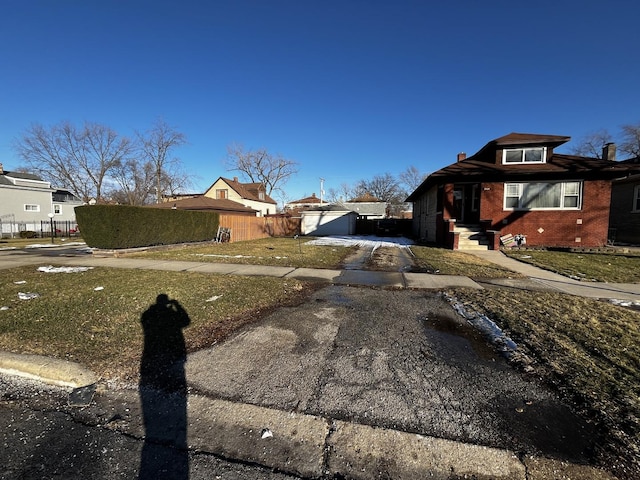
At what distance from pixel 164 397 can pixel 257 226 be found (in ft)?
70.5

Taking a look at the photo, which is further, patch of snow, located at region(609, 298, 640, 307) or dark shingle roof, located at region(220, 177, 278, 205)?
dark shingle roof, located at region(220, 177, 278, 205)

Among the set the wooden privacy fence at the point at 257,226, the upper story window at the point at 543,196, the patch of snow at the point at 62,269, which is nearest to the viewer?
the patch of snow at the point at 62,269

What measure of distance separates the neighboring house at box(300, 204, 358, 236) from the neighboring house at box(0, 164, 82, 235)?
21.0 m

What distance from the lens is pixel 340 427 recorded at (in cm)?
221

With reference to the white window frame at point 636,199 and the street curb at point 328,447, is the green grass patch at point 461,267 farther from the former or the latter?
the white window frame at point 636,199

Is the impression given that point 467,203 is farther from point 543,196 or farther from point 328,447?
point 328,447

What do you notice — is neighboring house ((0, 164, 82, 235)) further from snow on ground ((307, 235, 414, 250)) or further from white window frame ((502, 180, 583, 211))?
white window frame ((502, 180, 583, 211))

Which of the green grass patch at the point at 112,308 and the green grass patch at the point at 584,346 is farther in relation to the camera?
the green grass patch at the point at 112,308

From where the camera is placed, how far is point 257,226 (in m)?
23.6

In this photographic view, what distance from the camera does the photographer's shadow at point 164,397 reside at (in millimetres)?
1880

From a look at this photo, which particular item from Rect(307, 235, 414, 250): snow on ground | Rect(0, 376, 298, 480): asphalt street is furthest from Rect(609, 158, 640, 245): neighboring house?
Rect(0, 376, 298, 480): asphalt street

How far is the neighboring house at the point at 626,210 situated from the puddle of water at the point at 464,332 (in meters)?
19.0

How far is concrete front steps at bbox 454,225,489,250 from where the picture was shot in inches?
552

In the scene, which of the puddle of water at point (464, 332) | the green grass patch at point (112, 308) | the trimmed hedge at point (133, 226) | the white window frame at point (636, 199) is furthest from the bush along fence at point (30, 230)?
the white window frame at point (636, 199)
